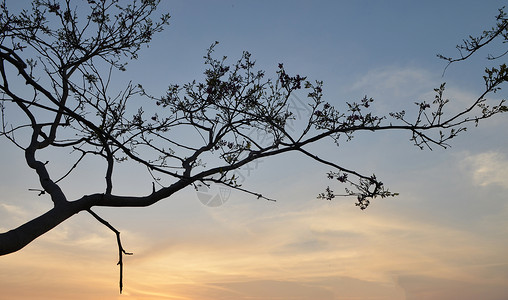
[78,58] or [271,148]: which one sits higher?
[78,58]

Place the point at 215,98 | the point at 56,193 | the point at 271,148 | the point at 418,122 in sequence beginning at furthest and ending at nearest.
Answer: the point at 215,98 < the point at 271,148 < the point at 56,193 < the point at 418,122

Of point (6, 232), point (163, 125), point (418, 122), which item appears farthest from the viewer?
point (163, 125)

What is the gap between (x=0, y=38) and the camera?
16.9 ft

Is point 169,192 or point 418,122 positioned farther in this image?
point 169,192

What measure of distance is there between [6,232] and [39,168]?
1.66m

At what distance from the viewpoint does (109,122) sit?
6.21 metres

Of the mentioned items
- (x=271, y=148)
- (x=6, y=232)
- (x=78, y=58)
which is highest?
(x=78, y=58)

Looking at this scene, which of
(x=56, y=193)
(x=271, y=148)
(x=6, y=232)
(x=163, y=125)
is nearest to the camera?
(x=6, y=232)

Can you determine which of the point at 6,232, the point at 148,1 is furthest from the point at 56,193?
the point at 148,1

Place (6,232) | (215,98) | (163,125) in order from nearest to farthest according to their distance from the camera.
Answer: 1. (6,232)
2. (215,98)
3. (163,125)

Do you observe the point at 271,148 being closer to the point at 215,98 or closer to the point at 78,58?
the point at 215,98

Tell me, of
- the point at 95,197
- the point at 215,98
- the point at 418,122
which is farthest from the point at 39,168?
the point at 418,122

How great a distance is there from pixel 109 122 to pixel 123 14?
1569mm

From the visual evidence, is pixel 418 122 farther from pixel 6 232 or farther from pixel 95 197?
pixel 6 232
